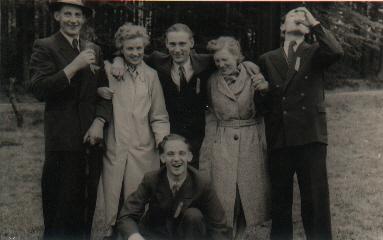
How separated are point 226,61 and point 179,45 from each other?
11.5 inches

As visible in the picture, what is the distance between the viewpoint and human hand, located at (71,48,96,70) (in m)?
2.59

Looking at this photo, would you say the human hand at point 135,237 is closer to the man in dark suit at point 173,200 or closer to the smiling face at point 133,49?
the man in dark suit at point 173,200

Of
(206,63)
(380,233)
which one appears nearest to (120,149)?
(206,63)

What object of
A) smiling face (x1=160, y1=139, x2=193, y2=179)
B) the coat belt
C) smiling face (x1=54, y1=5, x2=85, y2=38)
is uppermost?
smiling face (x1=54, y1=5, x2=85, y2=38)

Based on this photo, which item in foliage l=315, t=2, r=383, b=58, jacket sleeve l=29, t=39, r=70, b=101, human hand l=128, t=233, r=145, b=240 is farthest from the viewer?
foliage l=315, t=2, r=383, b=58

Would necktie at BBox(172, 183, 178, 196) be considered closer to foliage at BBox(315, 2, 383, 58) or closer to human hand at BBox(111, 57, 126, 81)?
human hand at BBox(111, 57, 126, 81)

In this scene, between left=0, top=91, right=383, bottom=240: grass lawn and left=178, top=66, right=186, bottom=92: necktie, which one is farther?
left=0, top=91, right=383, bottom=240: grass lawn

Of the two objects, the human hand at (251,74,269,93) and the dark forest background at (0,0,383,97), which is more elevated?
the dark forest background at (0,0,383,97)

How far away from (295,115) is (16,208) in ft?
7.91

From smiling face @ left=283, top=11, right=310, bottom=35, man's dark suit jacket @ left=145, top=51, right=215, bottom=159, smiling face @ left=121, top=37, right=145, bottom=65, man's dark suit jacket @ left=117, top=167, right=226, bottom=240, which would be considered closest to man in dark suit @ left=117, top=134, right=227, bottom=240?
man's dark suit jacket @ left=117, top=167, right=226, bottom=240

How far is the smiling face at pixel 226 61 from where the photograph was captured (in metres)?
2.84

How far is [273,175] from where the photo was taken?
2889 mm

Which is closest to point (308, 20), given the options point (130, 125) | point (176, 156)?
point (176, 156)

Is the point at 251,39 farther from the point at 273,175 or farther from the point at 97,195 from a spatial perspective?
the point at 97,195
